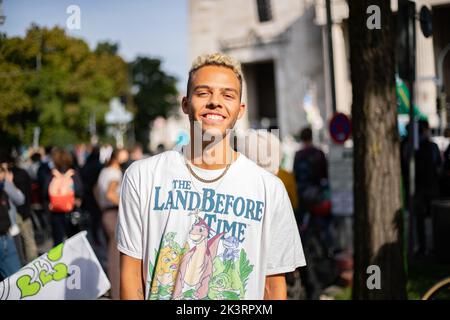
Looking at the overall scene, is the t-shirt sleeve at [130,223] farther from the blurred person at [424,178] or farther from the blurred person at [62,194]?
the blurred person at [424,178]

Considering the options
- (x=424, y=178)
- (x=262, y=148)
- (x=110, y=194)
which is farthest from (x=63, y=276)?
(x=424, y=178)

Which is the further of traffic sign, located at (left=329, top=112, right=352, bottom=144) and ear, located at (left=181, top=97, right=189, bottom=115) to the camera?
traffic sign, located at (left=329, top=112, right=352, bottom=144)

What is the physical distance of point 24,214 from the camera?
7.72 m

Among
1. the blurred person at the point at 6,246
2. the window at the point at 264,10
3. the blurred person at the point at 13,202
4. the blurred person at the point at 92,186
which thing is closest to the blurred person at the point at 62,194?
the blurred person at the point at 92,186

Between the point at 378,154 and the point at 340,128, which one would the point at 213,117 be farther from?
the point at 340,128

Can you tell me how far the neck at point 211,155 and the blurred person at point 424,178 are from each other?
7.38 m

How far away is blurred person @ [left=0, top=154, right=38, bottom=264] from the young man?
4924mm

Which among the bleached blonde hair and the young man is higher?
the bleached blonde hair

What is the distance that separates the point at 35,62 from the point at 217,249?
3.97 m

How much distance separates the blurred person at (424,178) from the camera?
370 inches

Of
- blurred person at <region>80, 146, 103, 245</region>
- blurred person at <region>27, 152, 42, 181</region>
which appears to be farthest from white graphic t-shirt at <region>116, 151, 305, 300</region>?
blurred person at <region>27, 152, 42, 181</region>

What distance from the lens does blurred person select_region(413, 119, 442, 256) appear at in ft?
30.8

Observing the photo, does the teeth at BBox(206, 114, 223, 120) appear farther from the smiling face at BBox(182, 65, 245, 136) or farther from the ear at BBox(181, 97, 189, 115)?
the ear at BBox(181, 97, 189, 115)

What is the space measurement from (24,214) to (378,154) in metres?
4.43
